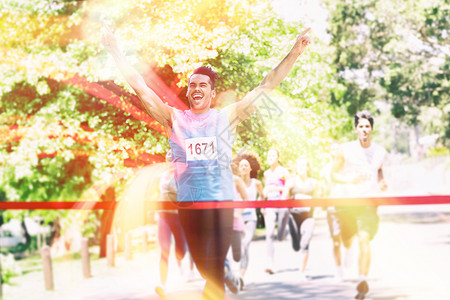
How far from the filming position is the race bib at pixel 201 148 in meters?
3.74

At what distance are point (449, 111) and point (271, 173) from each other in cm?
1016

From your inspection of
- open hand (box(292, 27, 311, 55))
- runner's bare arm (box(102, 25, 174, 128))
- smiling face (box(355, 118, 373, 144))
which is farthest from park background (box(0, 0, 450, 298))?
open hand (box(292, 27, 311, 55))

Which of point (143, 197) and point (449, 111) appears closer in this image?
point (143, 197)

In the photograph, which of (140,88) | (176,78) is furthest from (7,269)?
(140,88)

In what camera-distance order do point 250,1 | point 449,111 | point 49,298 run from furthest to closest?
point 449,111 < point 49,298 < point 250,1

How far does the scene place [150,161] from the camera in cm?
473

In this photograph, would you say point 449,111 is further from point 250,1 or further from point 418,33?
point 250,1

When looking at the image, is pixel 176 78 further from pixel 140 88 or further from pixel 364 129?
pixel 364 129

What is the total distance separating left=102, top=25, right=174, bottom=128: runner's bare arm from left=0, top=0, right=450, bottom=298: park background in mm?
550

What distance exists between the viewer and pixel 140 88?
388 cm

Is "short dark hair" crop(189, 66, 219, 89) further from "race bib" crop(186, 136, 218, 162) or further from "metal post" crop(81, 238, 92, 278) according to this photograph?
"metal post" crop(81, 238, 92, 278)

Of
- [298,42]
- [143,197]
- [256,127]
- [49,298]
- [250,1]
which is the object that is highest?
[250,1]

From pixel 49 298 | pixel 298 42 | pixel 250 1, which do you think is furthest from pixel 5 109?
pixel 298 42

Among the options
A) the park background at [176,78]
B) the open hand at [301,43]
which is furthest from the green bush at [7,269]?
the open hand at [301,43]
